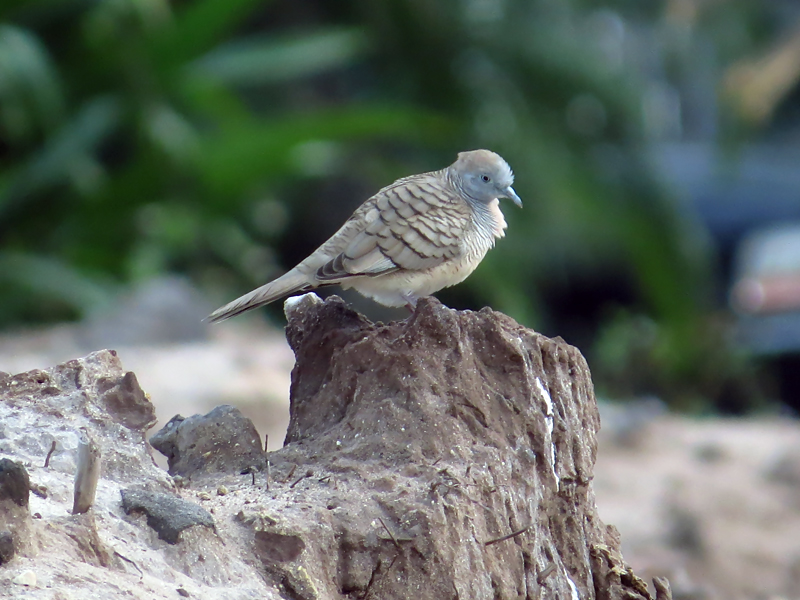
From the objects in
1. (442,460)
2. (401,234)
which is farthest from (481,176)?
(442,460)

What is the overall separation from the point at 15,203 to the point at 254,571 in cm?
854

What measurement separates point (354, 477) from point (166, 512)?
496 mm

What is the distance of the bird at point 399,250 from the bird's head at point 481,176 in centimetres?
7

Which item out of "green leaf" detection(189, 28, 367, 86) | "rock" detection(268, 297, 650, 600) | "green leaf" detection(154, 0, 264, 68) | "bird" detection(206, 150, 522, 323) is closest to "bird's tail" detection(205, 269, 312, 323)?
"bird" detection(206, 150, 522, 323)

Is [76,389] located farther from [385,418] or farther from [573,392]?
[573,392]

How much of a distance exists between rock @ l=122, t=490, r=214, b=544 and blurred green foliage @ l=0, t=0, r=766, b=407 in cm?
752

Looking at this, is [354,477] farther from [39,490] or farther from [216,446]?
[39,490]

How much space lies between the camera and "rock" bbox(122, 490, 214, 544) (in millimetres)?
2387

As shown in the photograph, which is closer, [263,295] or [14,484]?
[14,484]

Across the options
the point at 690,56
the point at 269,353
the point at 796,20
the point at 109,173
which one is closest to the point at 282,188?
the point at 109,173

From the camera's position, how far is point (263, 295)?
329cm

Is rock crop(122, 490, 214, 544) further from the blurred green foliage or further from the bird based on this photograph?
the blurred green foliage

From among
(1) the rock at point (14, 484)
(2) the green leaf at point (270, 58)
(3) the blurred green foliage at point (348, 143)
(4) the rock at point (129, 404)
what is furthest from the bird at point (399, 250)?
(2) the green leaf at point (270, 58)

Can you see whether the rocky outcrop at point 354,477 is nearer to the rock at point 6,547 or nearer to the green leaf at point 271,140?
the rock at point 6,547
